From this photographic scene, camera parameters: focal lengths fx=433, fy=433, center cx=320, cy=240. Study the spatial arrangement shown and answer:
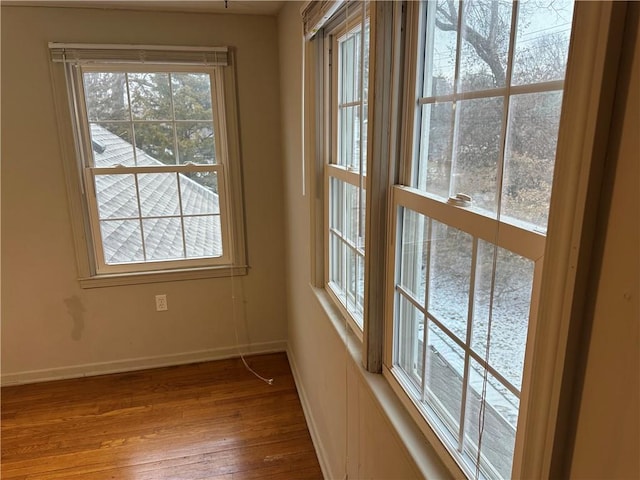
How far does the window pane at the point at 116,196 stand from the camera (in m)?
2.65

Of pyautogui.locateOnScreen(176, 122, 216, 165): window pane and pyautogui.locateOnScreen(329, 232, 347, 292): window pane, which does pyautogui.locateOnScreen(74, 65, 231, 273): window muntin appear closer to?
pyautogui.locateOnScreen(176, 122, 216, 165): window pane

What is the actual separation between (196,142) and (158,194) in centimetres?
40

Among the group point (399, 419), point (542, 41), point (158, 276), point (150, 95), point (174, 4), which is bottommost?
point (158, 276)

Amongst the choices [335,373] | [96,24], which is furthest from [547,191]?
[96,24]

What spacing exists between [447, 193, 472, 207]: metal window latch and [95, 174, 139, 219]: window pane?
90.0 inches

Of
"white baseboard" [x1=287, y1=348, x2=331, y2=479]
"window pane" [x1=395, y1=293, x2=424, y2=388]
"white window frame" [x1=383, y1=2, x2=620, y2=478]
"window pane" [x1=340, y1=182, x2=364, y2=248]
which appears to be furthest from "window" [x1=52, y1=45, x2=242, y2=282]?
"white window frame" [x1=383, y1=2, x2=620, y2=478]

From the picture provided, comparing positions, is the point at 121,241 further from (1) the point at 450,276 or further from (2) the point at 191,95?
(1) the point at 450,276

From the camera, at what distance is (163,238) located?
2816mm

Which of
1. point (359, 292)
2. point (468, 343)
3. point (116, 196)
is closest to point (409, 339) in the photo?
point (468, 343)

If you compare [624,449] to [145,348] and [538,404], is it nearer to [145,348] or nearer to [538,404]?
[538,404]

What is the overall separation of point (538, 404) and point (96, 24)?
278cm

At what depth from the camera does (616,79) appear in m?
0.48

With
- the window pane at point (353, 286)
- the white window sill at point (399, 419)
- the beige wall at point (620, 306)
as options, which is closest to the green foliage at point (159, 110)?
the window pane at point (353, 286)

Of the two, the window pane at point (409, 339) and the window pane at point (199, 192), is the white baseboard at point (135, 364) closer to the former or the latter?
the window pane at point (199, 192)
